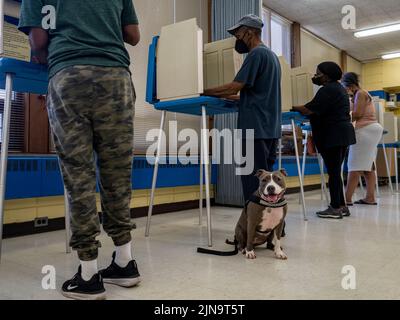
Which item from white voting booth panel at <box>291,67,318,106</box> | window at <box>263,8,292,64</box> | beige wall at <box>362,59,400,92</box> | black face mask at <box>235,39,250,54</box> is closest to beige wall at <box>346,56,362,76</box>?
beige wall at <box>362,59,400,92</box>

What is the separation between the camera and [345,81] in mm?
3758

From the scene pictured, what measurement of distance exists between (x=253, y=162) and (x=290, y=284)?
836 mm

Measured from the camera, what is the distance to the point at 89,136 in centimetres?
129

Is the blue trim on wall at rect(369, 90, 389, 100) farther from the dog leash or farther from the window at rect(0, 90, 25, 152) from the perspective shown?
the window at rect(0, 90, 25, 152)

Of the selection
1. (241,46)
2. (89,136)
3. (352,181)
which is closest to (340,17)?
(352,181)

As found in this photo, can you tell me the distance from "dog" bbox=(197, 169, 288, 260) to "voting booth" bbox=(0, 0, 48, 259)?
1.09 metres

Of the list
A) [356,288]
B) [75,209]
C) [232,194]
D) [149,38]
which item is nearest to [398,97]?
[232,194]

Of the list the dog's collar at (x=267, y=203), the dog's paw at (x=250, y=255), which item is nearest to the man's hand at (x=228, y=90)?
the dog's collar at (x=267, y=203)

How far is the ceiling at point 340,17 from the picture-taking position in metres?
5.53

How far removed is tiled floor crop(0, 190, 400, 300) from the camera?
4.31 ft

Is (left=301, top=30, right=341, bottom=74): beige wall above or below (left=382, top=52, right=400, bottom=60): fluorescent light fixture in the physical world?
below

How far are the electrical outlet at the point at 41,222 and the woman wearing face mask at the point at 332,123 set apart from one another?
211cm

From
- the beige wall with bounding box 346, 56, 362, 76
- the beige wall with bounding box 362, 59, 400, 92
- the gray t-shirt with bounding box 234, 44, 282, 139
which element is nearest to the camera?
the gray t-shirt with bounding box 234, 44, 282, 139

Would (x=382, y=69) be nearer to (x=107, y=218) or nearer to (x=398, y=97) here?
(x=398, y=97)
